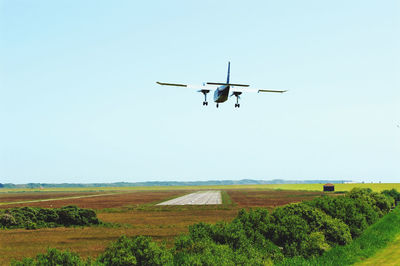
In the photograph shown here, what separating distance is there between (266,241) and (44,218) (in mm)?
40952

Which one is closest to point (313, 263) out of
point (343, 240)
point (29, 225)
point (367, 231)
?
point (343, 240)

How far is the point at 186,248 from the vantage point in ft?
63.9

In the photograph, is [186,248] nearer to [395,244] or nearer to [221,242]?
[221,242]

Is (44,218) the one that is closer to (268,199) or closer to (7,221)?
(7,221)

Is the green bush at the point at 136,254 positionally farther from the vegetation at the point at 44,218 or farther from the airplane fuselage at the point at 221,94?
the vegetation at the point at 44,218

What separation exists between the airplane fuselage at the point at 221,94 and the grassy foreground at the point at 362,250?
16899 mm

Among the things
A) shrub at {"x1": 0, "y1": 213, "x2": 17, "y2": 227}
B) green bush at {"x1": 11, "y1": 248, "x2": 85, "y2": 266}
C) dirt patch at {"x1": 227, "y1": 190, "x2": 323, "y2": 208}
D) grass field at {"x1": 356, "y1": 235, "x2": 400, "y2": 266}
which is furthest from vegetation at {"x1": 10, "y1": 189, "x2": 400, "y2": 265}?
dirt patch at {"x1": 227, "y1": 190, "x2": 323, "y2": 208}

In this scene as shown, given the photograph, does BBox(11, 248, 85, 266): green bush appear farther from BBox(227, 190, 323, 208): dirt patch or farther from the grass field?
BBox(227, 190, 323, 208): dirt patch

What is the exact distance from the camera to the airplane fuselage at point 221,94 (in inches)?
1419

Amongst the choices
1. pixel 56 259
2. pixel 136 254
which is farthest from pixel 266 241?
pixel 56 259

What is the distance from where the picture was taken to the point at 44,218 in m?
54.6

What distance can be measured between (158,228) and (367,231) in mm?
24861

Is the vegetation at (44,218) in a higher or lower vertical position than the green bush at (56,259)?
lower

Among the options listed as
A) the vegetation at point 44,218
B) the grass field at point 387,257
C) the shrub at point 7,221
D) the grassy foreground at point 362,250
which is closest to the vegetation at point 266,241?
the grassy foreground at point 362,250
